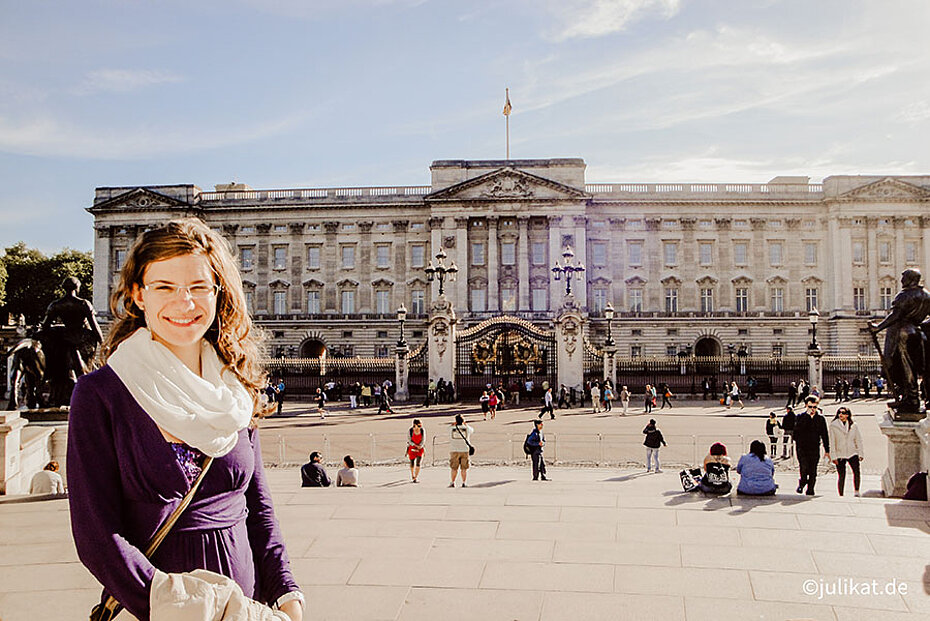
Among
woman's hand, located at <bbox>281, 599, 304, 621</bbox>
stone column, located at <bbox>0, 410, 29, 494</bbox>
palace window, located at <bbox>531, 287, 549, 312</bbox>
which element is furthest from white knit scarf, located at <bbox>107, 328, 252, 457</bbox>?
palace window, located at <bbox>531, 287, 549, 312</bbox>

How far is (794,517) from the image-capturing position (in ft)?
28.1

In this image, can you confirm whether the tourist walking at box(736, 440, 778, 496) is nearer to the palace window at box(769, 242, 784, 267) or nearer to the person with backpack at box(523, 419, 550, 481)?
the person with backpack at box(523, 419, 550, 481)

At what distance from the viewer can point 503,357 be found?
116 ft

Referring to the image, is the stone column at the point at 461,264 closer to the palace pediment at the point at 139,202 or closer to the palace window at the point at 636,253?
the palace window at the point at 636,253

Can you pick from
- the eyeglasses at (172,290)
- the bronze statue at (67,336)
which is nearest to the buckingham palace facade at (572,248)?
the bronze statue at (67,336)

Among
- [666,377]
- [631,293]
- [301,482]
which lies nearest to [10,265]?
[631,293]

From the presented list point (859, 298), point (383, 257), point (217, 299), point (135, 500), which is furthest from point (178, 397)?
point (859, 298)

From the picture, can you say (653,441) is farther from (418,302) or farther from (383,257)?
(383,257)

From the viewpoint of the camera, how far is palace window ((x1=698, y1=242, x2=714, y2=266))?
58.2 m

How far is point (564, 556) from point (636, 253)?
53.4 meters

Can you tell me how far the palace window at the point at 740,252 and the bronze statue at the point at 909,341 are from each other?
4826 centimetres

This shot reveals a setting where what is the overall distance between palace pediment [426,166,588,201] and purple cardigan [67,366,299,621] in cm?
5429

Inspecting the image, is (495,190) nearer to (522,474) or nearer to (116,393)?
(522,474)

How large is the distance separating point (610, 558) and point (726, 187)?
5596 centimetres
